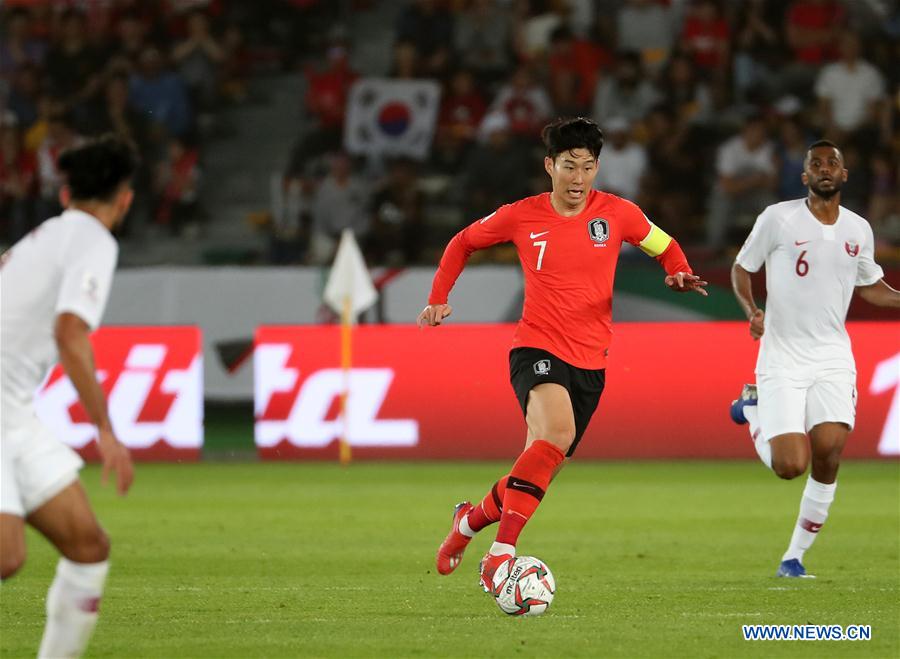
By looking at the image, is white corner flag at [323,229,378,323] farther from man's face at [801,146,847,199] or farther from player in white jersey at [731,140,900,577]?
man's face at [801,146,847,199]

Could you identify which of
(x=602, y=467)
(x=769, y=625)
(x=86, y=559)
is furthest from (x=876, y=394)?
(x=86, y=559)

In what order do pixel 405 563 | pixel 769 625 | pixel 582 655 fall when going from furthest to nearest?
pixel 405 563, pixel 769 625, pixel 582 655

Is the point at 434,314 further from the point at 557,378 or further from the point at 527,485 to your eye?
the point at 527,485

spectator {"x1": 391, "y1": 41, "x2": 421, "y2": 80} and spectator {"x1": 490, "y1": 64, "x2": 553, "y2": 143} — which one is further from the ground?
spectator {"x1": 391, "y1": 41, "x2": 421, "y2": 80}

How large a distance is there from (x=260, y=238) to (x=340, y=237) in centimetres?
184

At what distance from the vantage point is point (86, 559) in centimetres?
571

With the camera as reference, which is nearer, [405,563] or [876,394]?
[405,563]

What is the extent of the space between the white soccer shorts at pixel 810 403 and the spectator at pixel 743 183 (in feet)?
32.7

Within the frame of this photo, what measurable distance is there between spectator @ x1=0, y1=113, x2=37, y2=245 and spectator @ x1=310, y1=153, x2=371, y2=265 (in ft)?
11.4

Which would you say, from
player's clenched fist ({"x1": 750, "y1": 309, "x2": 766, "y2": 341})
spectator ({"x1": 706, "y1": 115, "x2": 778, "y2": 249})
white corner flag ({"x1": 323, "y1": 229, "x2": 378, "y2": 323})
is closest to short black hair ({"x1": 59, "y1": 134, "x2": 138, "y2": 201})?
player's clenched fist ({"x1": 750, "y1": 309, "x2": 766, "y2": 341})

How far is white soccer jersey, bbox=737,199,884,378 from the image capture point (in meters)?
9.24

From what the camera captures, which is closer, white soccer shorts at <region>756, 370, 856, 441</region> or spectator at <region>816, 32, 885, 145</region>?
white soccer shorts at <region>756, 370, 856, 441</region>

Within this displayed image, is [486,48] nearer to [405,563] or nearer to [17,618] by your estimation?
[405,563]

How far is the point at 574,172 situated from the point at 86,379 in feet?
10.8
